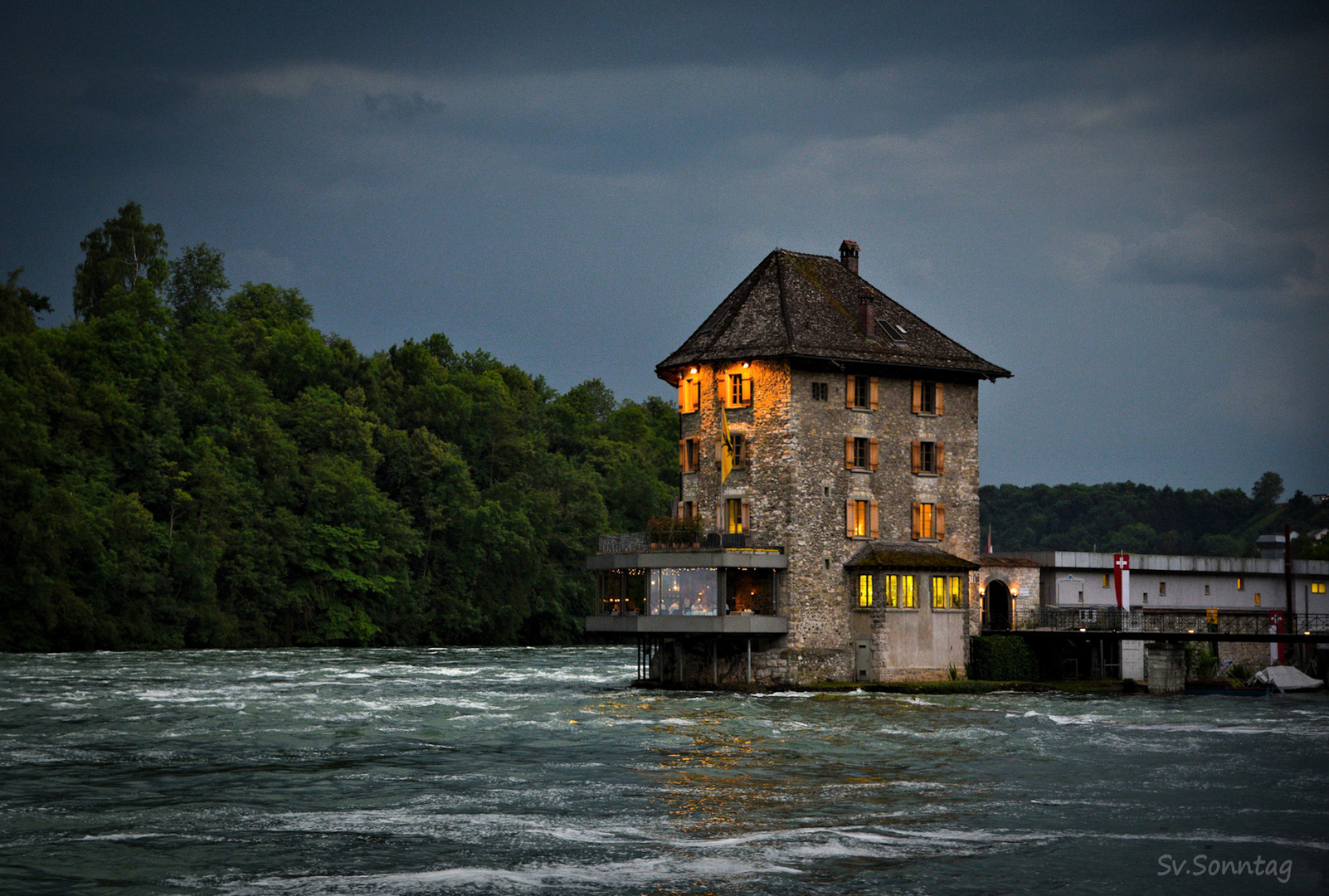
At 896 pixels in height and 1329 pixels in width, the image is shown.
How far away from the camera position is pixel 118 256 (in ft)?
376

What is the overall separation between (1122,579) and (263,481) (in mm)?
57148

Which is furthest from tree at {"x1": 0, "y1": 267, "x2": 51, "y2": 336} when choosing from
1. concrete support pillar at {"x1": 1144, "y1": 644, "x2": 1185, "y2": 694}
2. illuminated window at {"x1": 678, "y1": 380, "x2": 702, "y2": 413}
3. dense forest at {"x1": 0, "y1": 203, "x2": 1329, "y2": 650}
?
concrete support pillar at {"x1": 1144, "y1": 644, "x2": 1185, "y2": 694}

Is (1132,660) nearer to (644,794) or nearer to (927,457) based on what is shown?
(927,457)

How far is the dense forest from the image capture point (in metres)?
85.7

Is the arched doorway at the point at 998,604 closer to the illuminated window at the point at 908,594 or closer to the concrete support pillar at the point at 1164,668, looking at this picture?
the concrete support pillar at the point at 1164,668

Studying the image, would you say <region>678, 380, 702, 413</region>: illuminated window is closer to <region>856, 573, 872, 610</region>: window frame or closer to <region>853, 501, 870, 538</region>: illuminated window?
<region>853, 501, 870, 538</region>: illuminated window

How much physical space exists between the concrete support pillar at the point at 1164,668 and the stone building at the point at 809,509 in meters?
7.49

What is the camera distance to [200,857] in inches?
892

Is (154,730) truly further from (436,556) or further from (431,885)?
(436,556)

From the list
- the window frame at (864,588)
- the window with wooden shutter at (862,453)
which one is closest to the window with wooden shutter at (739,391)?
the window with wooden shutter at (862,453)

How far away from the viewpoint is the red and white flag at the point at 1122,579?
Answer: 67.2 metres

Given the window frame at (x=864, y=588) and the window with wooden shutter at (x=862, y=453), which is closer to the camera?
the window frame at (x=864, y=588)

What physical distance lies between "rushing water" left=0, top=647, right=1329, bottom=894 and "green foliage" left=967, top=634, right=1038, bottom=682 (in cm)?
711

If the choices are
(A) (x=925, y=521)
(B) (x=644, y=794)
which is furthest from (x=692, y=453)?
(B) (x=644, y=794)
